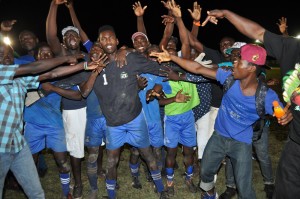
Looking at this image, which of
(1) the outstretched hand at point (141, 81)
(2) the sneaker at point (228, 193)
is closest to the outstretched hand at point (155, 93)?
(1) the outstretched hand at point (141, 81)

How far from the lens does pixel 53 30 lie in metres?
5.00

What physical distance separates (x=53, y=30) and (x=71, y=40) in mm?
517

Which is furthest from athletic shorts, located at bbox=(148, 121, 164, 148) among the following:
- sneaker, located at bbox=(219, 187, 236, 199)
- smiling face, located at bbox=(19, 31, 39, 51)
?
smiling face, located at bbox=(19, 31, 39, 51)

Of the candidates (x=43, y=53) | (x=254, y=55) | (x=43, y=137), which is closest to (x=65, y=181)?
(x=43, y=137)

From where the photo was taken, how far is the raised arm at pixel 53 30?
4855mm

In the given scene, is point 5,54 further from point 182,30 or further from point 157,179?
point 157,179

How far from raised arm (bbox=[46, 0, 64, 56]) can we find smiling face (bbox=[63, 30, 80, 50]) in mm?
297

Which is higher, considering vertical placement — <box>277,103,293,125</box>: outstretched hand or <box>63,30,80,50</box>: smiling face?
<box>63,30,80,50</box>: smiling face

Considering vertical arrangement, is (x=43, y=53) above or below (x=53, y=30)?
below

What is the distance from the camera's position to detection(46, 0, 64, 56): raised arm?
4.86 metres

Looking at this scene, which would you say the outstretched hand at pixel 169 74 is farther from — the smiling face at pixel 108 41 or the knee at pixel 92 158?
the knee at pixel 92 158

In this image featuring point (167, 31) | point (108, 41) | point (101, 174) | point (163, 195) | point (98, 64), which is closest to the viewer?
point (98, 64)

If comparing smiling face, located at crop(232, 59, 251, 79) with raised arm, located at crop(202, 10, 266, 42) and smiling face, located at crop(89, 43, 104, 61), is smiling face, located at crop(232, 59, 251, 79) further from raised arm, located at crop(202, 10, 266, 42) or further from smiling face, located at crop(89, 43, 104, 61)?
smiling face, located at crop(89, 43, 104, 61)

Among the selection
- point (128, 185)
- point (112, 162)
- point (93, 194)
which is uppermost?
point (112, 162)
